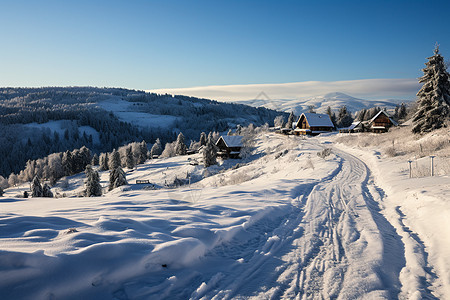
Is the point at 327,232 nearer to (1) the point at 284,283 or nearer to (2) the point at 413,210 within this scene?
(1) the point at 284,283

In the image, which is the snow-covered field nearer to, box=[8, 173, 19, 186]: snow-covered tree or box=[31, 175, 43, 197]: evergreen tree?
box=[31, 175, 43, 197]: evergreen tree

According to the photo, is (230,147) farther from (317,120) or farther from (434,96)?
(434,96)

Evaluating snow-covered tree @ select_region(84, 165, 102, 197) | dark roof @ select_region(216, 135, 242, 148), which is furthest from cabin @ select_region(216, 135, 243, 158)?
snow-covered tree @ select_region(84, 165, 102, 197)

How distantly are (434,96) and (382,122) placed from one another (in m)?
30.6

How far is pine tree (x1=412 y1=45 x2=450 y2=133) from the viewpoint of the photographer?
2903 centimetres

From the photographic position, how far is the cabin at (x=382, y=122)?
5597 centimetres

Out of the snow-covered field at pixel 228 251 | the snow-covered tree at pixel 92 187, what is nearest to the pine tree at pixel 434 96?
the snow-covered field at pixel 228 251

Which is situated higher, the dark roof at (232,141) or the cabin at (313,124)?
the cabin at (313,124)

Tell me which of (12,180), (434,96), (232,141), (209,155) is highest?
(434,96)

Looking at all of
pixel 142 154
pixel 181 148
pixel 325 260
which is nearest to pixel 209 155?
pixel 181 148

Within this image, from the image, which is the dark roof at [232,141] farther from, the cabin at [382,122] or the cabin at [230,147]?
the cabin at [382,122]

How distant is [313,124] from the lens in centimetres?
6781

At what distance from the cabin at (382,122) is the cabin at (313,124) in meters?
12.7

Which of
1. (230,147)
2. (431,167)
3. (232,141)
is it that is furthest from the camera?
(232,141)
